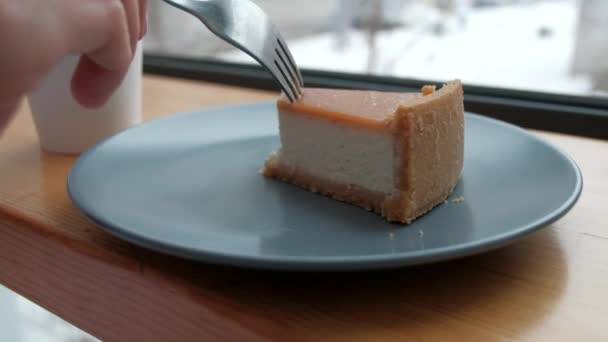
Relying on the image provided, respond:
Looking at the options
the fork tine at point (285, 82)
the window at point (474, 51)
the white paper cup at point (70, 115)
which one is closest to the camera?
the fork tine at point (285, 82)

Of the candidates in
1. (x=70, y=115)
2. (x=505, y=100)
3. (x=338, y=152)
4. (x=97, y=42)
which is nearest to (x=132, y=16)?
(x=97, y=42)

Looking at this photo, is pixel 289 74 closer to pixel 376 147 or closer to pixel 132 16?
pixel 376 147

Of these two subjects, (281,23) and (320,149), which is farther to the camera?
(281,23)

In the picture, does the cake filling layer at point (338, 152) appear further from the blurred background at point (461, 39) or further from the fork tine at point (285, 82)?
the blurred background at point (461, 39)

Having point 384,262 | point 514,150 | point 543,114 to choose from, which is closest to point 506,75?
point 543,114

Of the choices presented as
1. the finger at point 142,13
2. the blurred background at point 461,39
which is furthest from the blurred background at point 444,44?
the finger at point 142,13

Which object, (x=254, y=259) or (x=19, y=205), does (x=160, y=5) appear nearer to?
(x=19, y=205)

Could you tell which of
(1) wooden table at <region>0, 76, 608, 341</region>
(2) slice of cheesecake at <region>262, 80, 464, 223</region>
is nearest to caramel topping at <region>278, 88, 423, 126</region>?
(2) slice of cheesecake at <region>262, 80, 464, 223</region>

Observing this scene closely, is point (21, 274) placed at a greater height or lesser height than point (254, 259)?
lesser
